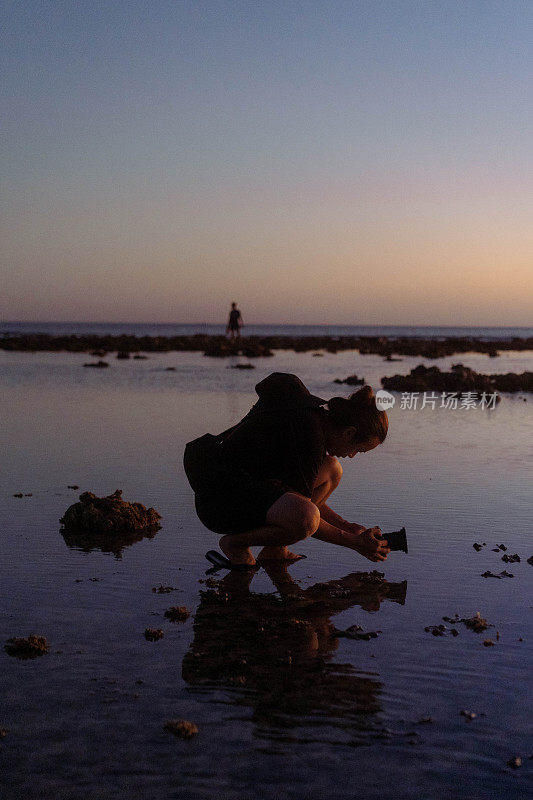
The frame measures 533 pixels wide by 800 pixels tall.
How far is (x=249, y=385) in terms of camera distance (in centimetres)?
2325

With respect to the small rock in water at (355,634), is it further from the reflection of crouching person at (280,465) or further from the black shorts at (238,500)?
the black shorts at (238,500)

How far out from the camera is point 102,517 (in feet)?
24.4

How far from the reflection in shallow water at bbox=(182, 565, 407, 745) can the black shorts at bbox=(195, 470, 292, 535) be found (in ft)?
1.22

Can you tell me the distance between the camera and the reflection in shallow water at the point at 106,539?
6945 millimetres

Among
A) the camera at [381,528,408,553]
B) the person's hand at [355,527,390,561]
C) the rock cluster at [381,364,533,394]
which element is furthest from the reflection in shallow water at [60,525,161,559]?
the rock cluster at [381,364,533,394]

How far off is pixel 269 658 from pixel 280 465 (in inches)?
66.8

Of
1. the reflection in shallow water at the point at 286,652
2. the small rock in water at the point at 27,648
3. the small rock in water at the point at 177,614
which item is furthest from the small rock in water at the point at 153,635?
the small rock in water at the point at 27,648

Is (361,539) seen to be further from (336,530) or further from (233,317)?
(233,317)

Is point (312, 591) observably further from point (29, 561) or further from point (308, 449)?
point (29, 561)

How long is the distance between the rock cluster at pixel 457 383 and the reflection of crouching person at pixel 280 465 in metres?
17.5

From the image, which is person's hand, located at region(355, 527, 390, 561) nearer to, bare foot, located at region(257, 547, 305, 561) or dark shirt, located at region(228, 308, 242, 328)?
bare foot, located at region(257, 547, 305, 561)

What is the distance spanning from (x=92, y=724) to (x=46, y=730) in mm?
190

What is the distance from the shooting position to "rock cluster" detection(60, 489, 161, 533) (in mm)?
7434

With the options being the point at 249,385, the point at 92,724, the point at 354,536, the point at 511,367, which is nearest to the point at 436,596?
the point at 354,536
